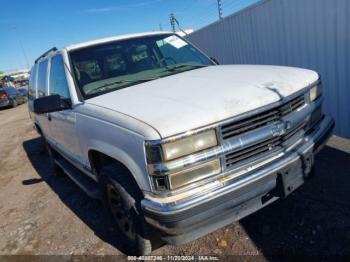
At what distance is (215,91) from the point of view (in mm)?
2619

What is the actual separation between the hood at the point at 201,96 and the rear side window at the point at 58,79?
0.69 m

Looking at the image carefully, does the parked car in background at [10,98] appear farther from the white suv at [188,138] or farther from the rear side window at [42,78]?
the white suv at [188,138]

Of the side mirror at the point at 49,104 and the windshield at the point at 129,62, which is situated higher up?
the windshield at the point at 129,62

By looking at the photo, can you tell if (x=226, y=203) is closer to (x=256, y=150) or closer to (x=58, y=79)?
(x=256, y=150)

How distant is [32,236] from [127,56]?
2431 millimetres

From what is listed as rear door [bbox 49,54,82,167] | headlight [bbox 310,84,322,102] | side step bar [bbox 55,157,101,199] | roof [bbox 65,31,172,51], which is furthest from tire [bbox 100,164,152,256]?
headlight [bbox 310,84,322,102]

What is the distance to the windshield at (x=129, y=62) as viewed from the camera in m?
3.46

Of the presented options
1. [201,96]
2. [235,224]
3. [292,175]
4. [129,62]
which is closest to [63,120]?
[129,62]

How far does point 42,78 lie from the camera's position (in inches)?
195

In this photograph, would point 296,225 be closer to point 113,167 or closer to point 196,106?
point 196,106

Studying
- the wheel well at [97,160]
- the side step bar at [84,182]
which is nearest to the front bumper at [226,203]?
the wheel well at [97,160]

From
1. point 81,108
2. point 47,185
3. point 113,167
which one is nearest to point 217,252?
point 113,167

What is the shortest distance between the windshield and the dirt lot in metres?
1.66

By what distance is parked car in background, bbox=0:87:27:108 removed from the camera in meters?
20.1
